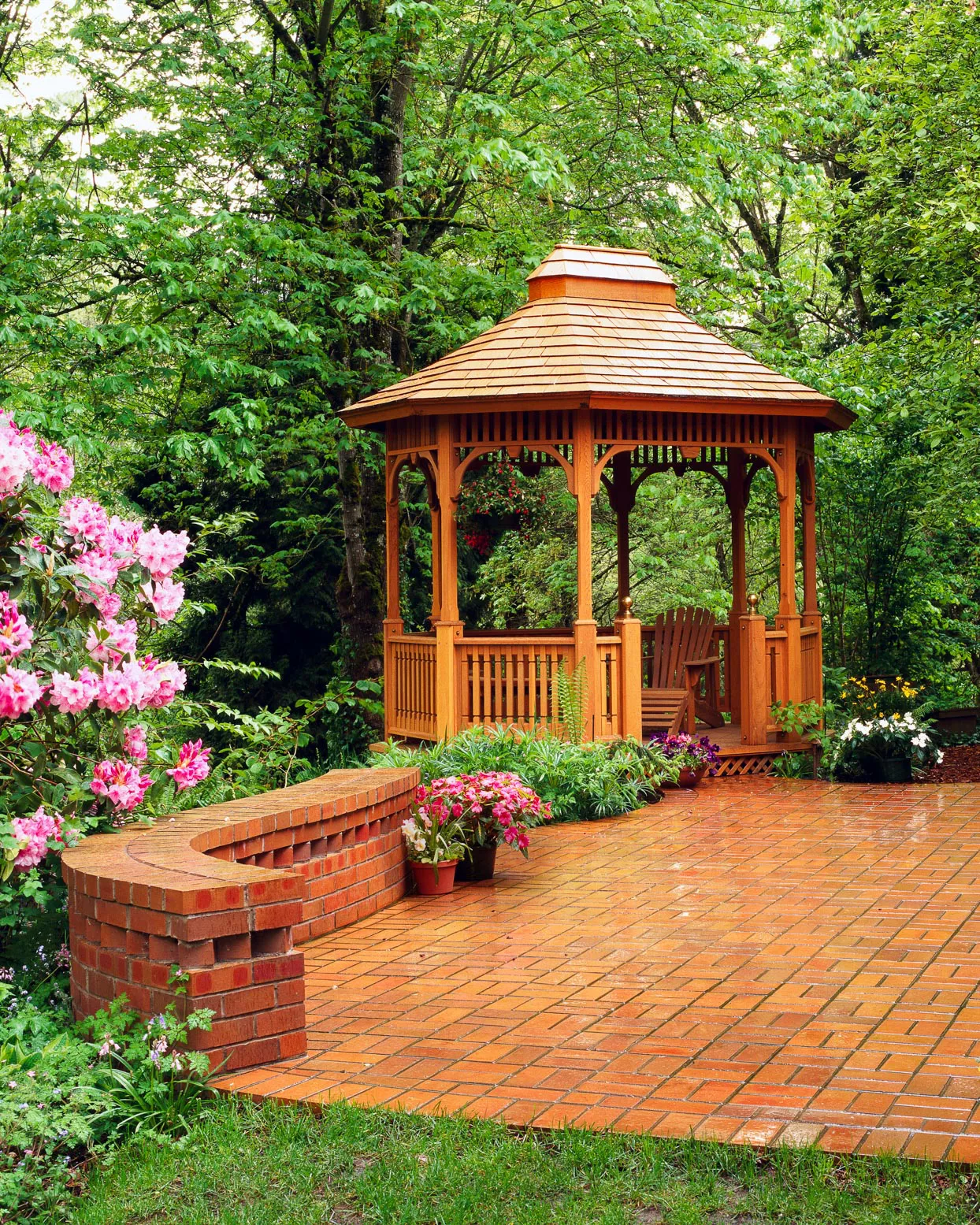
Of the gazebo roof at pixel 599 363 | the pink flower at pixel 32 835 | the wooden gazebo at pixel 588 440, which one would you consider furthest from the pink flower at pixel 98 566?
the gazebo roof at pixel 599 363

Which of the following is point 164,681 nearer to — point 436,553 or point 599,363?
point 599,363

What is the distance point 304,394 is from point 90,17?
4.64 meters

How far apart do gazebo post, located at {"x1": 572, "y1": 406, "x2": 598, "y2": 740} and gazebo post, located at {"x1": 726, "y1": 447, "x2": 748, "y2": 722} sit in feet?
8.52

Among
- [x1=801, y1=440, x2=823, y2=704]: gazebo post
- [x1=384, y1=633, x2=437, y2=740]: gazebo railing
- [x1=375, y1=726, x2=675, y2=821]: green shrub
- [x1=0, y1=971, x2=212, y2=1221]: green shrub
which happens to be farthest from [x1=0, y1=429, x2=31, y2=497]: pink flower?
[x1=801, y1=440, x2=823, y2=704]: gazebo post

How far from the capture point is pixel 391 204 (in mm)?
14375

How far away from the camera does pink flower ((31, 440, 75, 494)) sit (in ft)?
17.4

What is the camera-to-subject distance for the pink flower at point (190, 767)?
576cm

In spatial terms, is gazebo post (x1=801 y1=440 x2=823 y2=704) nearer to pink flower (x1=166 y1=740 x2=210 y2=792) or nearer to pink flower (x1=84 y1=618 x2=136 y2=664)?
pink flower (x1=166 y1=740 x2=210 y2=792)

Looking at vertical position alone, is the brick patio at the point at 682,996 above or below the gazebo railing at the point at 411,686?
below

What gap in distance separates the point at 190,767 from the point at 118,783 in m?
0.47

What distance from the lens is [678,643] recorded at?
42.2 ft

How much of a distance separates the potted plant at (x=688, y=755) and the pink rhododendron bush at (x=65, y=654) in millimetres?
5810

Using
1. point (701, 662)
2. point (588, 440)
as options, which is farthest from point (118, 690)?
point (701, 662)

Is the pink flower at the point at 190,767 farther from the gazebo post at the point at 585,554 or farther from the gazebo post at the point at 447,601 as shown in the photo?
the gazebo post at the point at 585,554
